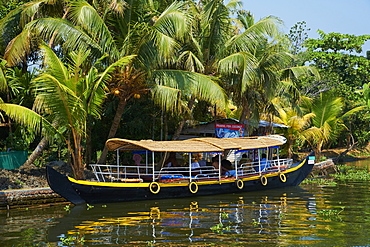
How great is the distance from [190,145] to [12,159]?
6582 mm

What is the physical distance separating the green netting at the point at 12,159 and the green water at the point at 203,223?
12.8 ft

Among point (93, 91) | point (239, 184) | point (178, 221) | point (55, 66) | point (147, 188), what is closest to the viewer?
point (178, 221)

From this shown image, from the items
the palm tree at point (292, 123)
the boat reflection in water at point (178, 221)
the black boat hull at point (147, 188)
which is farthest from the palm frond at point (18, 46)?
the palm tree at point (292, 123)

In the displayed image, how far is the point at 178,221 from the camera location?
11273mm

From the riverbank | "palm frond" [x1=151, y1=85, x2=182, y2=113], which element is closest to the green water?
the riverbank

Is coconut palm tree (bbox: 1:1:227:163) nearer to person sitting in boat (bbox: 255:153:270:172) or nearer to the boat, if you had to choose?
the boat

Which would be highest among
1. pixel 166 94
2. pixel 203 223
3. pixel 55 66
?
pixel 55 66

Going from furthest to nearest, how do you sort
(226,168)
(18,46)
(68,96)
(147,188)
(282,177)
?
1. (282,177)
2. (226,168)
3. (18,46)
4. (147,188)
5. (68,96)

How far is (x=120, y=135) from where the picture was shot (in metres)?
19.9

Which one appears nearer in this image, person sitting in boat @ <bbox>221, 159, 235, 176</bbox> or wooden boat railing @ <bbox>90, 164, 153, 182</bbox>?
wooden boat railing @ <bbox>90, 164, 153, 182</bbox>

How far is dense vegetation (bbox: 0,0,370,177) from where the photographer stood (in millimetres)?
13641

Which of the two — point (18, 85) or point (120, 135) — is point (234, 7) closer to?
point (120, 135)

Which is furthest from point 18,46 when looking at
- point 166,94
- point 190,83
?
point 190,83

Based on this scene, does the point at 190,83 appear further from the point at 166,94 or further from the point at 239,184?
the point at 239,184
